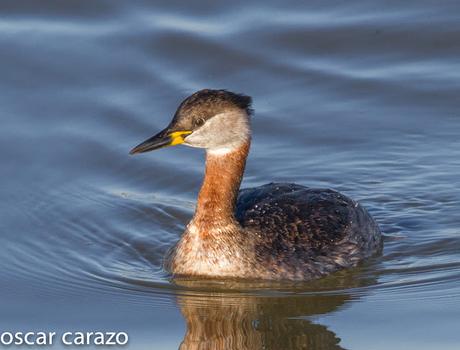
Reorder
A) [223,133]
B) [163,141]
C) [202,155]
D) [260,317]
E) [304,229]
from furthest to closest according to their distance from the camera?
[202,155] → [304,229] → [223,133] → [163,141] → [260,317]

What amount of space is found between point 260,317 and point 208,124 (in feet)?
6.19

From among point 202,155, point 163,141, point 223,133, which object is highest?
point 202,155

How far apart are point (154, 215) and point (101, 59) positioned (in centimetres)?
377

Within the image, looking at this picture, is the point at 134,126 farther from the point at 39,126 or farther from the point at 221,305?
the point at 221,305

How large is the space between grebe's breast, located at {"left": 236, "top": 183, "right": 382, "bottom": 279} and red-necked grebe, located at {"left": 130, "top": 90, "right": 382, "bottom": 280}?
0.01m

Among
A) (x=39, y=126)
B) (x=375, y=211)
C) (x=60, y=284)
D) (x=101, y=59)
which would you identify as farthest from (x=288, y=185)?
(x=101, y=59)

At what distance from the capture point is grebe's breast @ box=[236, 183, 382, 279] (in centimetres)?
1251

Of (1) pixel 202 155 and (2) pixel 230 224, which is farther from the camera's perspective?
(1) pixel 202 155

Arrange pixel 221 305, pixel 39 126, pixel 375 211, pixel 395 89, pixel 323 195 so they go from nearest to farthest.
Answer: pixel 221 305
pixel 323 195
pixel 375 211
pixel 39 126
pixel 395 89

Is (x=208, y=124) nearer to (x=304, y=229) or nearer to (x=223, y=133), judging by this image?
(x=223, y=133)

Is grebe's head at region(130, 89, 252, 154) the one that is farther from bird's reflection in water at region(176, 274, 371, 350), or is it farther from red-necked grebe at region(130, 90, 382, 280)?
bird's reflection in water at region(176, 274, 371, 350)

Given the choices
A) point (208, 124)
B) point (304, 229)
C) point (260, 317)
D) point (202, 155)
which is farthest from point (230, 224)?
point (202, 155)

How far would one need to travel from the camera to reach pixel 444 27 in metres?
18.3

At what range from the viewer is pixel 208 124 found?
12.3 m
